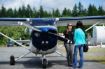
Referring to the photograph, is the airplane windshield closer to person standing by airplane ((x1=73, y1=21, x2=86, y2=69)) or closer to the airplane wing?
the airplane wing

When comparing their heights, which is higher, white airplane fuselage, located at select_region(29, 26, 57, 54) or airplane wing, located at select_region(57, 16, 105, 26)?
airplane wing, located at select_region(57, 16, 105, 26)

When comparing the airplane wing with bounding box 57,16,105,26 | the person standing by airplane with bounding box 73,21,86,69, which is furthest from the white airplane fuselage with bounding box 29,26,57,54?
the airplane wing with bounding box 57,16,105,26

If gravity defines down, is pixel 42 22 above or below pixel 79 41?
above

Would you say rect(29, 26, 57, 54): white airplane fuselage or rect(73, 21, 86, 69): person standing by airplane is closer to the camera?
rect(73, 21, 86, 69): person standing by airplane

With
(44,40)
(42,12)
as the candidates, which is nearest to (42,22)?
(44,40)

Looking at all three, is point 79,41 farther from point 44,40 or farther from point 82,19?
point 82,19

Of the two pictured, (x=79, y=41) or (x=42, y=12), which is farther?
(x=42, y=12)

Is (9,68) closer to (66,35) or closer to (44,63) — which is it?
(44,63)

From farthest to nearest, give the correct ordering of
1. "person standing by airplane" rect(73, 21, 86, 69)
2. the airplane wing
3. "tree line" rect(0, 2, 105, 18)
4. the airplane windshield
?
"tree line" rect(0, 2, 105, 18), the airplane wing, the airplane windshield, "person standing by airplane" rect(73, 21, 86, 69)

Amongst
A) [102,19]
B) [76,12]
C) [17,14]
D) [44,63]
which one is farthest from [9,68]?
[76,12]

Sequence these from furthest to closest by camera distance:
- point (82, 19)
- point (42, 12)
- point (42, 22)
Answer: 1. point (42, 12)
2. point (82, 19)
3. point (42, 22)

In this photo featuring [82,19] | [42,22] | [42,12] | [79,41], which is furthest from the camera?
[42,12]

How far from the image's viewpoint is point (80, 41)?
525 inches

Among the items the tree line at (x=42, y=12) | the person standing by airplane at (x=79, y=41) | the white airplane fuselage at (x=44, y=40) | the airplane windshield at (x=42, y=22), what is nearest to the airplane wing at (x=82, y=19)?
the airplane windshield at (x=42, y=22)
